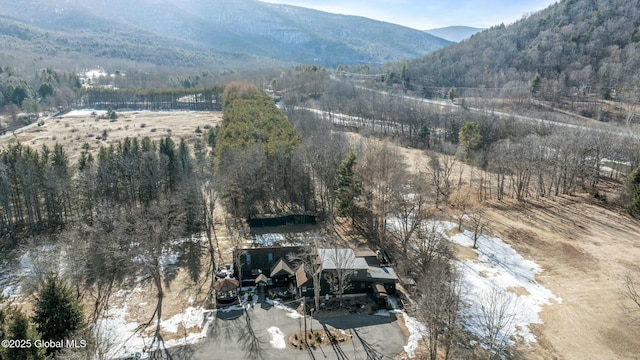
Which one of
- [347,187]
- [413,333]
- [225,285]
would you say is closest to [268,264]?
[225,285]

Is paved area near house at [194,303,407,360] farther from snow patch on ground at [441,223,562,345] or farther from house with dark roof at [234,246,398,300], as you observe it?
snow patch on ground at [441,223,562,345]

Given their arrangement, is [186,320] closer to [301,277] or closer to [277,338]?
[277,338]

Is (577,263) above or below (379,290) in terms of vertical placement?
below

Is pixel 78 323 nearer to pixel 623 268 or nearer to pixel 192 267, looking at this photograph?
pixel 192 267

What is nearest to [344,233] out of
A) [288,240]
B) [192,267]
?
[288,240]

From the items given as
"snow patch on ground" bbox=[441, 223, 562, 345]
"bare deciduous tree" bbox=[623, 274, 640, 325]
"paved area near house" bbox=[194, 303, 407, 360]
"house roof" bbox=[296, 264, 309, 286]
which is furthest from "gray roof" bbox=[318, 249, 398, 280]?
"bare deciduous tree" bbox=[623, 274, 640, 325]

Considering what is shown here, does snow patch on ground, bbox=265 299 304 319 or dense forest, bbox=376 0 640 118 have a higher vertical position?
dense forest, bbox=376 0 640 118

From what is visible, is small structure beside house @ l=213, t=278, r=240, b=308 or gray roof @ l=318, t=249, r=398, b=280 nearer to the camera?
small structure beside house @ l=213, t=278, r=240, b=308
